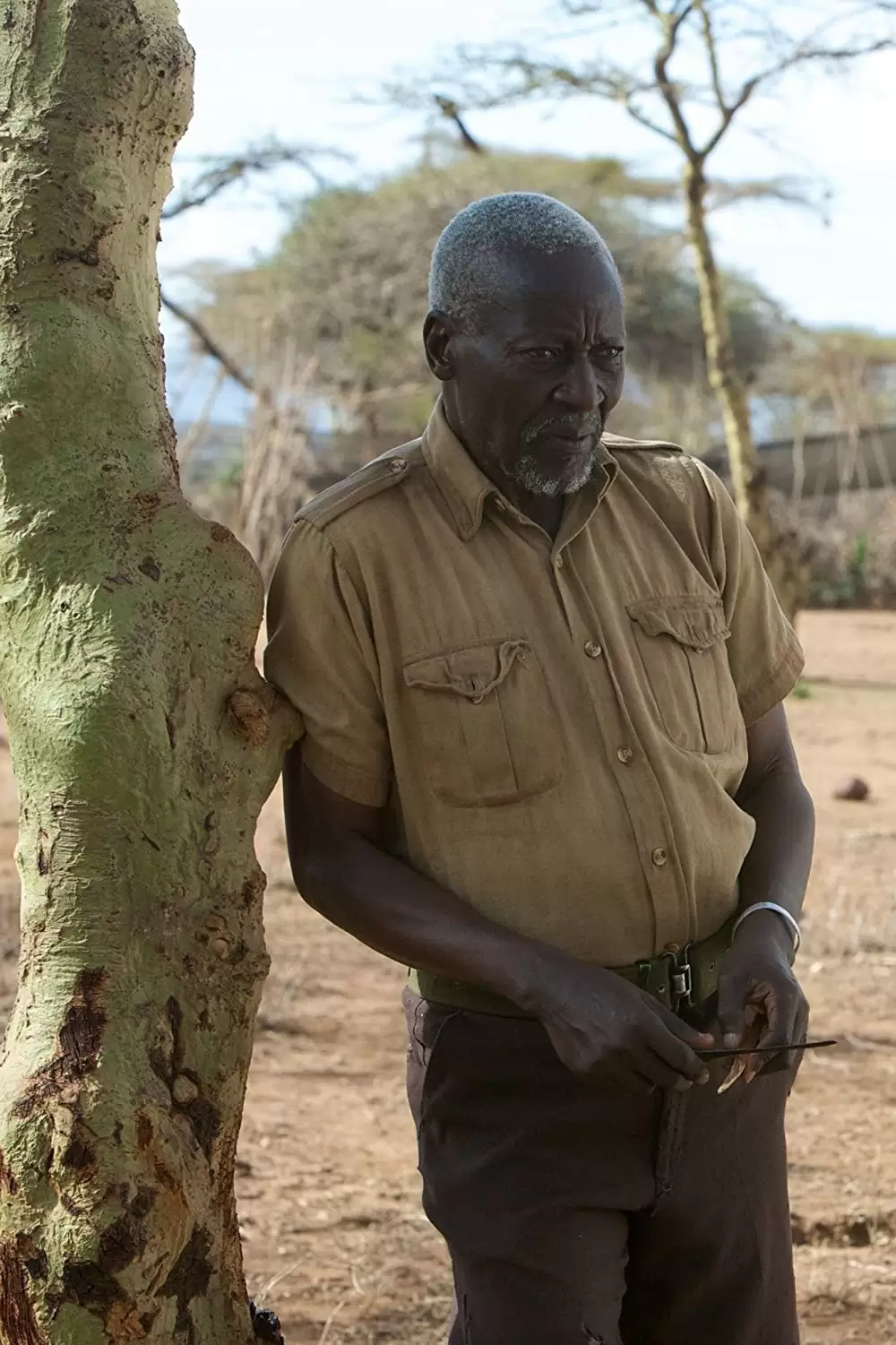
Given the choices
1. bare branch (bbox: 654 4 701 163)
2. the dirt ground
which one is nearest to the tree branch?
bare branch (bbox: 654 4 701 163)

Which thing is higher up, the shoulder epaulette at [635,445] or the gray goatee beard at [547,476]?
the shoulder epaulette at [635,445]

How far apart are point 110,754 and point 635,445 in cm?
87

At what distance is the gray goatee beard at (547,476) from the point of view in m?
2.10

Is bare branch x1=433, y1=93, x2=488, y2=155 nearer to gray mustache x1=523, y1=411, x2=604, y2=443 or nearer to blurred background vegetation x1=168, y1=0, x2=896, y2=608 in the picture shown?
blurred background vegetation x1=168, y1=0, x2=896, y2=608

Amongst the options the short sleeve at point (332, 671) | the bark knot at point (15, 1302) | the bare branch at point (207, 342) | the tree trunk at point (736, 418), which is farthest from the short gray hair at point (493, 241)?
the tree trunk at point (736, 418)

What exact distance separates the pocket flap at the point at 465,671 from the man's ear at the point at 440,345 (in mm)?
377

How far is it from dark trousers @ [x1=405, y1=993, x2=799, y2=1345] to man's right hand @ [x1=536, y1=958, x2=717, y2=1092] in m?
0.15

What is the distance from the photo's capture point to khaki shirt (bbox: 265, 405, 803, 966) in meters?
2.05

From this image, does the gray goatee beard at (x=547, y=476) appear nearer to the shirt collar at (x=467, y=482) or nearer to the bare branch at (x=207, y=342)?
the shirt collar at (x=467, y=482)

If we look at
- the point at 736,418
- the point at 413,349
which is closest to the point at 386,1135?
the point at 736,418

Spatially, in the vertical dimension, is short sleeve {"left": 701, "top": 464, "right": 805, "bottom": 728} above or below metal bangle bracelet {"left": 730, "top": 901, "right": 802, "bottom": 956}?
above

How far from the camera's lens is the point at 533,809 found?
205cm

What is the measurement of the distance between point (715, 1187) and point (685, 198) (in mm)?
10017

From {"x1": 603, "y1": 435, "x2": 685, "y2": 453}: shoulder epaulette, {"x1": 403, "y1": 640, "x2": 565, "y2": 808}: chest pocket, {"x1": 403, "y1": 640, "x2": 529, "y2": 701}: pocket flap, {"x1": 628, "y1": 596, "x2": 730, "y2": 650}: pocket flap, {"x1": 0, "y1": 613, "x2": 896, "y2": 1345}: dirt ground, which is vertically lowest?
{"x1": 0, "y1": 613, "x2": 896, "y2": 1345}: dirt ground
